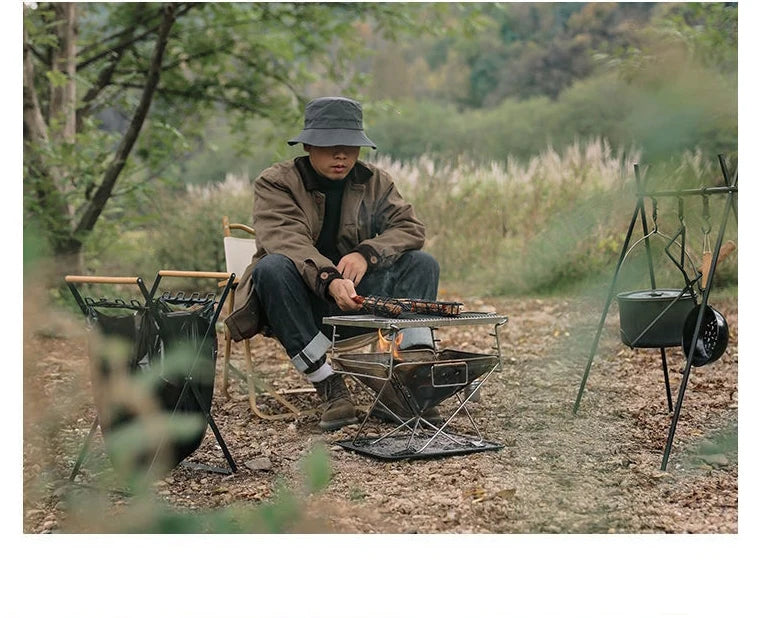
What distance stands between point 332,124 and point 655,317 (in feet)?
4.19

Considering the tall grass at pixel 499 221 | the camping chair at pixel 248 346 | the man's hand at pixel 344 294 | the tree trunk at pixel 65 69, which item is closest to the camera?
the man's hand at pixel 344 294

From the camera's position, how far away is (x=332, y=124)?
3477mm

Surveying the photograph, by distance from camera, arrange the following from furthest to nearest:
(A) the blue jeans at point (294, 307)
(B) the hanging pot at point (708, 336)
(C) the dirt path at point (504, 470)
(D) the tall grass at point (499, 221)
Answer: (D) the tall grass at point (499, 221) → (A) the blue jeans at point (294, 307) → (B) the hanging pot at point (708, 336) → (C) the dirt path at point (504, 470)

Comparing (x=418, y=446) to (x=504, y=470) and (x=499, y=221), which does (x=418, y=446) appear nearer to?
(x=504, y=470)

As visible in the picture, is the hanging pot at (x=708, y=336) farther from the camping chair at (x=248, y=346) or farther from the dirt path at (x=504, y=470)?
the camping chair at (x=248, y=346)

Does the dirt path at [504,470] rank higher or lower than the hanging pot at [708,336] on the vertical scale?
lower

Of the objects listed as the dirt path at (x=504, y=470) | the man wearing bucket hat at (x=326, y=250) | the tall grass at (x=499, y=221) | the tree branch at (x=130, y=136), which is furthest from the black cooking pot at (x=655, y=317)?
the tree branch at (x=130, y=136)

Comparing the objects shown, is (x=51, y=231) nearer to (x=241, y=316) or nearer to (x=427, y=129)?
(x=241, y=316)

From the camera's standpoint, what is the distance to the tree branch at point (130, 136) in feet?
19.5

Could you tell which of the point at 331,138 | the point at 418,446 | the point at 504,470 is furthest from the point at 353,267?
the point at 504,470

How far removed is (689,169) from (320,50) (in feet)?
8.27

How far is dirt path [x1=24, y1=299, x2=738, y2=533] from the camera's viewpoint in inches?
99.4

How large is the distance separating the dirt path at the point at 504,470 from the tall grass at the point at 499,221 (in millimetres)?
2557

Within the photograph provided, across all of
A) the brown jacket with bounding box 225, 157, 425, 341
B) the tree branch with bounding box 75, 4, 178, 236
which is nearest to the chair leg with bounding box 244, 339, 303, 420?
the brown jacket with bounding box 225, 157, 425, 341
